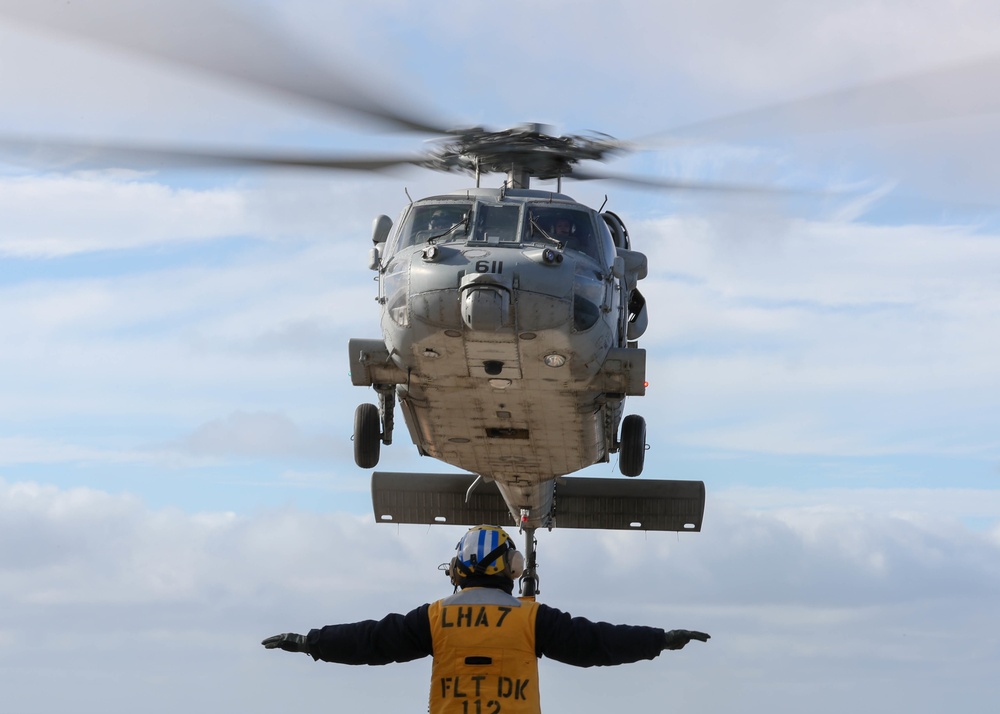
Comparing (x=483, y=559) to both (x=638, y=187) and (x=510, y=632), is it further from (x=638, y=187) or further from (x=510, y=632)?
(x=638, y=187)

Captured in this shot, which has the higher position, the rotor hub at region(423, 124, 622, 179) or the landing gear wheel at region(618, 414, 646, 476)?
the rotor hub at region(423, 124, 622, 179)

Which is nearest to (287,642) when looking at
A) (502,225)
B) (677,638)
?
(677,638)

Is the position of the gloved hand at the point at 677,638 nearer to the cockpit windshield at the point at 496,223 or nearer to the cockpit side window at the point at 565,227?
the cockpit windshield at the point at 496,223

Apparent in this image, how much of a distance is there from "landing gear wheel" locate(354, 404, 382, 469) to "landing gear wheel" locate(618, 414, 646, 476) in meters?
2.93

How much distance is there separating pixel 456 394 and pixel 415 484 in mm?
5668

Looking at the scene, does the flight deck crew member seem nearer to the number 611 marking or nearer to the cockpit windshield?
the number 611 marking

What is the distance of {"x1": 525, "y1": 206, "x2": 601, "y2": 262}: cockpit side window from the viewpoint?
15.4 m

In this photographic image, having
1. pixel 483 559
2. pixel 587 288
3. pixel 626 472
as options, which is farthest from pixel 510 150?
pixel 483 559

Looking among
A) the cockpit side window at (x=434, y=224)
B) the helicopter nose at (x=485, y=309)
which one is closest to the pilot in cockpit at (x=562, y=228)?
the cockpit side window at (x=434, y=224)

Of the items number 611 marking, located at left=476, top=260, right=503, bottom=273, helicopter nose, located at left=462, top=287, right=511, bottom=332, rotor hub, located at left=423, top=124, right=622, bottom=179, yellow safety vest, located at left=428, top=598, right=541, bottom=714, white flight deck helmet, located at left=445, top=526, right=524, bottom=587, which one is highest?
rotor hub, located at left=423, top=124, right=622, bottom=179

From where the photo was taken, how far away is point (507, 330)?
14.2m

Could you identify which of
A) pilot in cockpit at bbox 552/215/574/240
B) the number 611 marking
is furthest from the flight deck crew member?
pilot in cockpit at bbox 552/215/574/240

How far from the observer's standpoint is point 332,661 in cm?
620

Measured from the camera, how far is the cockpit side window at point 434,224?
15.3 meters
